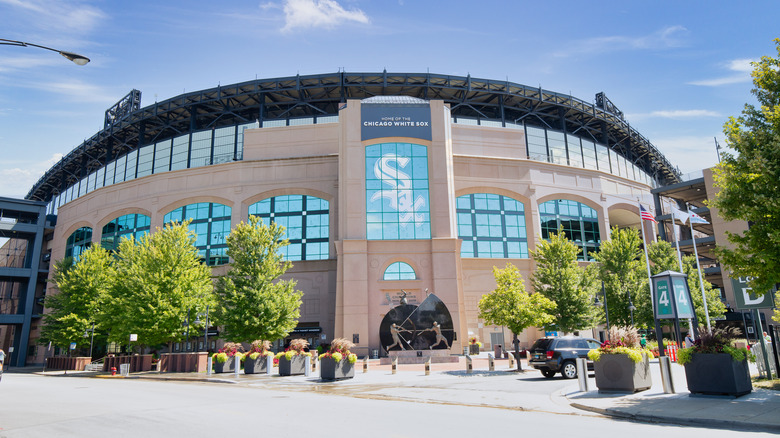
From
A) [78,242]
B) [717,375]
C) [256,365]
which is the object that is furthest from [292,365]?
[78,242]

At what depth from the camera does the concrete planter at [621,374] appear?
15781mm

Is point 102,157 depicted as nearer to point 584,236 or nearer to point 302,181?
point 302,181

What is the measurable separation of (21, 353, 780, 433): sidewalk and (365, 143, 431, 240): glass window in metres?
19.2

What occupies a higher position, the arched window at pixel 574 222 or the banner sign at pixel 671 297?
the arched window at pixel 574 222

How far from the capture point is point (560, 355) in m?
22.5

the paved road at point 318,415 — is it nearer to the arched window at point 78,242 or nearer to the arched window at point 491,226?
the arched window at point 491,226

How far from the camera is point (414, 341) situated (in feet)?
122

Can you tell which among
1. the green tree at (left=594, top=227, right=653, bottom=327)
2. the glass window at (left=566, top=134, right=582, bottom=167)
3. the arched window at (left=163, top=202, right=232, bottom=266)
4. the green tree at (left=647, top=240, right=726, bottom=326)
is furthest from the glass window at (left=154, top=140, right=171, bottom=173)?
the green tree at (left=647, top=240, right=726, bottom=326)

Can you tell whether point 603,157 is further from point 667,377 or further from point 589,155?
point 667,377

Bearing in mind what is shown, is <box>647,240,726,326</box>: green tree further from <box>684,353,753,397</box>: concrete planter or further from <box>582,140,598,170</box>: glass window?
<box>684,353,753,397</box>: concrete planter

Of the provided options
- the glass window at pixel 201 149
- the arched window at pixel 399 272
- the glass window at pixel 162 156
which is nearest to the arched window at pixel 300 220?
the arched window at pixel 399 272

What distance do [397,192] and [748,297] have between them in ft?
106

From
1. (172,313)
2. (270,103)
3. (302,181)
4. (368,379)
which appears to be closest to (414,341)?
(368,379)

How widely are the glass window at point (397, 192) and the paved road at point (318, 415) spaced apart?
26.3 metres
